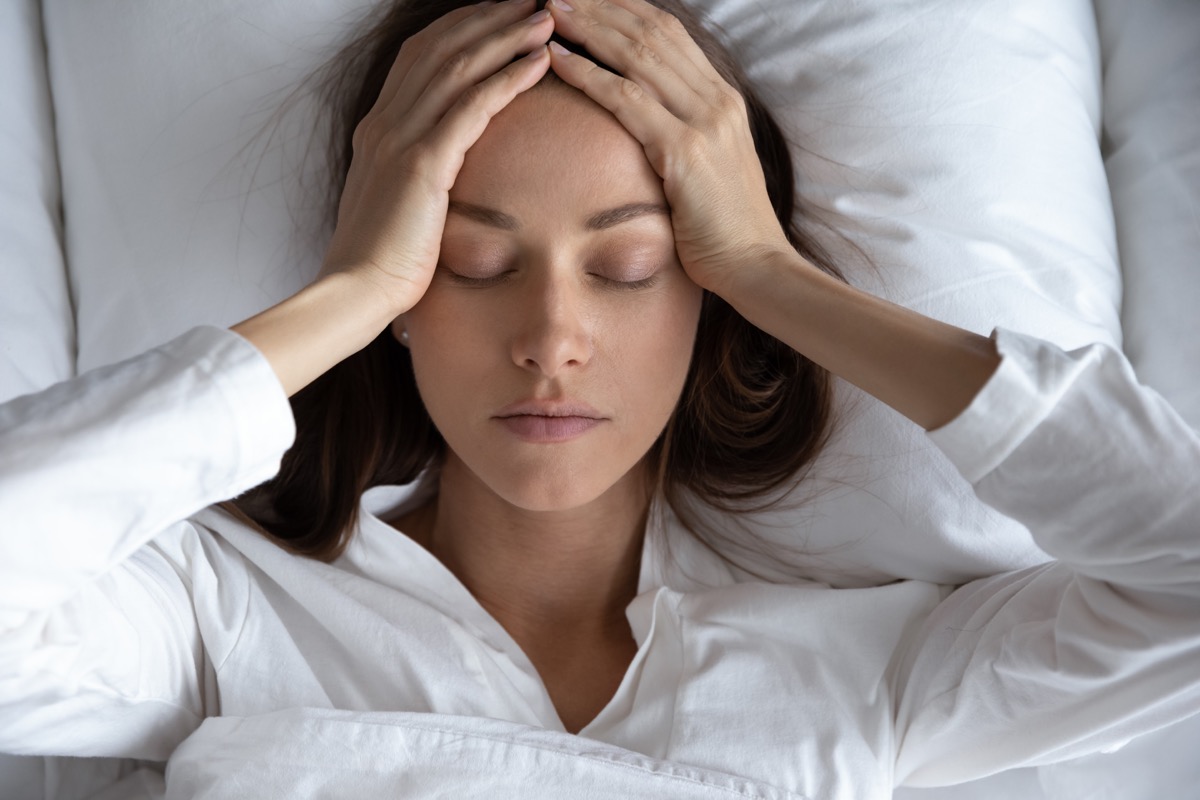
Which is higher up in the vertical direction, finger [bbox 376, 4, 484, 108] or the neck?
finger [bbox 376, 4, 484, 108]

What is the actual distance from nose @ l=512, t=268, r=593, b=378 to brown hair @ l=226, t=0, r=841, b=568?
324mm

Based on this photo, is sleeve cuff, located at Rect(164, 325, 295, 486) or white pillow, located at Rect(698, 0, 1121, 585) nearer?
sleeve cuff, located at Rect(164, 325, 295, 486)

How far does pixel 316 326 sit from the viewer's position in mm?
1024

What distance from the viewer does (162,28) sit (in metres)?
1.48

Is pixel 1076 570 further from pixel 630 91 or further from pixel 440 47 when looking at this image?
pixel 440 47

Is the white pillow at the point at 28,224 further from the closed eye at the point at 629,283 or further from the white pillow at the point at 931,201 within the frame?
the white pillow at the point at 931,201

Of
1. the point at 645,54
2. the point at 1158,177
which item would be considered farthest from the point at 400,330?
the point at 1158,177

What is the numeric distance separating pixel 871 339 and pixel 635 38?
42cm

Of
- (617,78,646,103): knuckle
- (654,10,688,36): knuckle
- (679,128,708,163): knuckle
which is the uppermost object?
(654,10,688,36): knuckle

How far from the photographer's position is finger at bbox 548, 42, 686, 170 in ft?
3.65

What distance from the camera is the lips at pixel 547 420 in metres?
1.11

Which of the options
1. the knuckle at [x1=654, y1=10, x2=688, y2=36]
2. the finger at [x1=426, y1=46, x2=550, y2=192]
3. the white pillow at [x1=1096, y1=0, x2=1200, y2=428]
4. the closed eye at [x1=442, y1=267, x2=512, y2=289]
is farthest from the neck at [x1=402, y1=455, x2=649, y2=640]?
the white pillow at [x1=1096, y1=0, x2=1200, y2=428]

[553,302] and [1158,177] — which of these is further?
[1158,177]

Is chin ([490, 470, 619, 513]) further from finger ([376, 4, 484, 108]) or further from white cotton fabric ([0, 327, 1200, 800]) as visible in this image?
finger ([376, 4, 484, 108])
